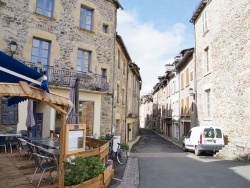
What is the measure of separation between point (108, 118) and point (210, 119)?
7176 millimetres

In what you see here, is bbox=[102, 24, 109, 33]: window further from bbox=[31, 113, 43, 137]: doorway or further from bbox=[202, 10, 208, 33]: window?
bbox=[202, 10, 208, 33]: window

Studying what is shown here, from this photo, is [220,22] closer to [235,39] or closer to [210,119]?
[235,39]

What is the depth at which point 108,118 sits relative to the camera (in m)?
14.8

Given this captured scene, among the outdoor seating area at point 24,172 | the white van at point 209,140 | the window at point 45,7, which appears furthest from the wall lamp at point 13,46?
the white van at point 209,140

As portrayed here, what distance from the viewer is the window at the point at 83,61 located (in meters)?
14.1

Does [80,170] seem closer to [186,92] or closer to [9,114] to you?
[9,114]

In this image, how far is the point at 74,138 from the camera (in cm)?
579

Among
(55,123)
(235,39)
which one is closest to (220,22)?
(235,39)

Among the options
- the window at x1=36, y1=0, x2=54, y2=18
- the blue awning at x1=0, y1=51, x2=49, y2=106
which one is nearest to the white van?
the blue awning at x1=0, y1=51, x2=49, y2=106

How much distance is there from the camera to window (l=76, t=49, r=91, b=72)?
46.4 ft

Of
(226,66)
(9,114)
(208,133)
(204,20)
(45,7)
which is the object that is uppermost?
(204,20)

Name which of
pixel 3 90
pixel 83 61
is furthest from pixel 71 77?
pixel 3 90

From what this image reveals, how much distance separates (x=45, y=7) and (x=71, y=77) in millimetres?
4344

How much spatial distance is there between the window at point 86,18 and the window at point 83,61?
5.69ft
